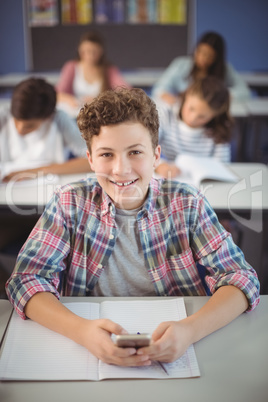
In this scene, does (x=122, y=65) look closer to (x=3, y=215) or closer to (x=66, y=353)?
(x=3, y=215)

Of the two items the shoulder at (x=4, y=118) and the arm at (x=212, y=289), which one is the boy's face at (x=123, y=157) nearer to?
the arm at (x=212, y=289)

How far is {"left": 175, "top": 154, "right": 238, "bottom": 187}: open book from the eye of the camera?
2.17 m

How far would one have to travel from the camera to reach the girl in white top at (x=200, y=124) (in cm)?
251

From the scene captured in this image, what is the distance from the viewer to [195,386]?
929 millimetres

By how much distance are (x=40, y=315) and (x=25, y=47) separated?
5847 mm

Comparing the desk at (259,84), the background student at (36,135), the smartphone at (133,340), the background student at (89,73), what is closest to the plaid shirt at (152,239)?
the smartphone at (133,340)

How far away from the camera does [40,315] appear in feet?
3.61

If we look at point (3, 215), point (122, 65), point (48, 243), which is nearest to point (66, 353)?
point (48, 243)

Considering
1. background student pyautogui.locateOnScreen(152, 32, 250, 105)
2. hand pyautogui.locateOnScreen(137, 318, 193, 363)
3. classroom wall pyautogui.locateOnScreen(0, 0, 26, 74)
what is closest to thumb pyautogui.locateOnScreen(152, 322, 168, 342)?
hand pyautogui.locateOnScreen(137, 318, 193, 363)

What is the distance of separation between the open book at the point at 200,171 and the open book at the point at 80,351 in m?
1.05

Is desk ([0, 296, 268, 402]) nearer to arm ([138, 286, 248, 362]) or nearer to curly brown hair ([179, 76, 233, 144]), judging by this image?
arm ([138, 286, 248, 362])

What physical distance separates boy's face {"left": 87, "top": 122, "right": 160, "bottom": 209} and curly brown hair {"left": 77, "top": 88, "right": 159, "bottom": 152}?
0.01 m

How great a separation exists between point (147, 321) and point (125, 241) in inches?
10.7

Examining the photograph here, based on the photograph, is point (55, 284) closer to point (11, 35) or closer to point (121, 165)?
point (121, 165)
